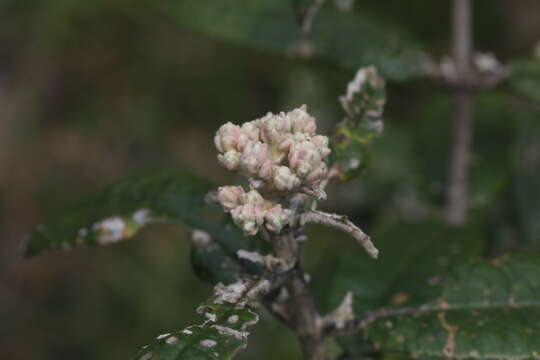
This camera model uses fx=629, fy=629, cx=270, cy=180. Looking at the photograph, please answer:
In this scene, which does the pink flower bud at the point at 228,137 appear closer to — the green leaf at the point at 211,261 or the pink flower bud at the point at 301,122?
the pink flower bud at the point at 301,122

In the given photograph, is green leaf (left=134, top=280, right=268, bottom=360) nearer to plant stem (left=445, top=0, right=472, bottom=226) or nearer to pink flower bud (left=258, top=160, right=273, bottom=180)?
pink flower bud (left=258, top=160, right=273, bottom=180)

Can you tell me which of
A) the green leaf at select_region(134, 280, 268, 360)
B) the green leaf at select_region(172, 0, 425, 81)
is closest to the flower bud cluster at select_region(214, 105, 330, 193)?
the green leaf at select_region(134, 280, 268, 360)

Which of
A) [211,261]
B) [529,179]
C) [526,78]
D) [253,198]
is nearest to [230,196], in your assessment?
[253,198]

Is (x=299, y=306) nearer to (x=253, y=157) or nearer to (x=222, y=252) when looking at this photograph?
(x=222, y=252)

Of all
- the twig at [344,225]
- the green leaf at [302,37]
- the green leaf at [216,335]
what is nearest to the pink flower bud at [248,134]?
the twig at [344,225]

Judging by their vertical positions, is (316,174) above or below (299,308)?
above

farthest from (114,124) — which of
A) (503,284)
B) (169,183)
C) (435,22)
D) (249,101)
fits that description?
(503,284)
